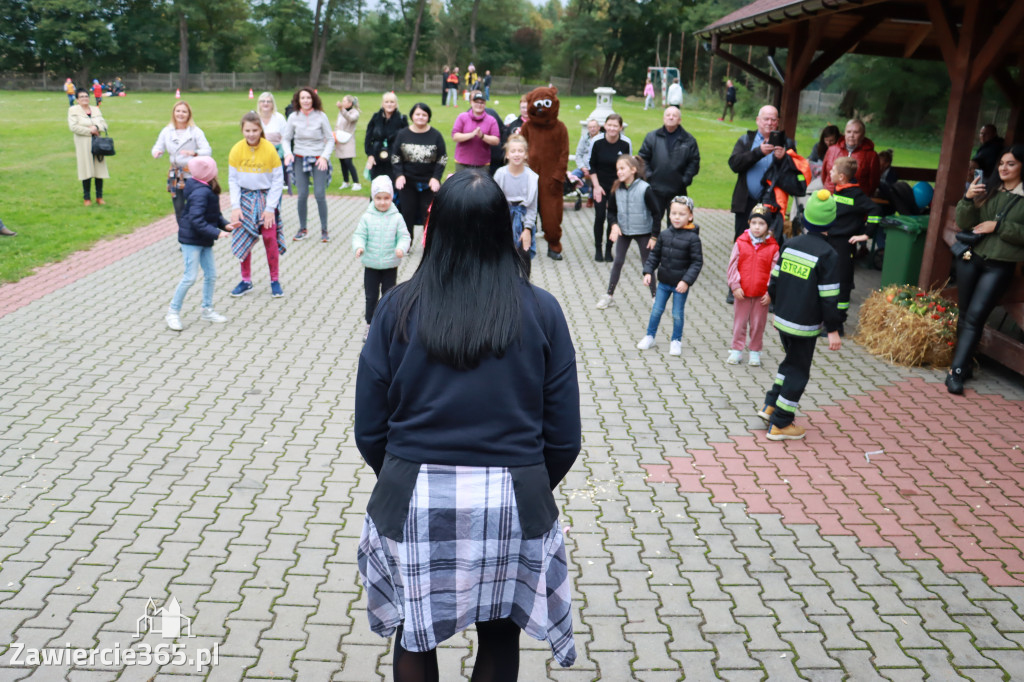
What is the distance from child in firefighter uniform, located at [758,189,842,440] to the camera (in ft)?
19.8

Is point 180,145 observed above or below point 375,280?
above

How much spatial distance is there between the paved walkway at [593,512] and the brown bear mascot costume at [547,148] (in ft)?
11.3

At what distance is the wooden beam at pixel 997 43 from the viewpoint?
7.22 metres

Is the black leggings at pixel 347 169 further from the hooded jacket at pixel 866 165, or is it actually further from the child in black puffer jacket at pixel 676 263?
the child in black puffer jacket at pixel 676 263

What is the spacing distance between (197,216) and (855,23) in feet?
30.7

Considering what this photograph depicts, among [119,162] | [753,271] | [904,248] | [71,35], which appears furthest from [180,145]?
[71,35]

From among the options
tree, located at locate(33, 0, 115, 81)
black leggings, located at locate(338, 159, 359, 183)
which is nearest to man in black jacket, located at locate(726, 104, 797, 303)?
black leggings, located at locate(338, 159, 359, 183)

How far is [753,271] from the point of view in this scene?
7.74m

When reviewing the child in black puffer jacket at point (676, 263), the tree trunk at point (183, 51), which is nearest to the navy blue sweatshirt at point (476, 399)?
the child in black puffer jacket at point (676, 263)

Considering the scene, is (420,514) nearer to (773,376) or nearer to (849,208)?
(773,376)

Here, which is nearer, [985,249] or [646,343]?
[985,249]

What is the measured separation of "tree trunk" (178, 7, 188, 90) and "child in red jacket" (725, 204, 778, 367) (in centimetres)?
5728

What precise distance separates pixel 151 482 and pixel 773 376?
16.9 feet

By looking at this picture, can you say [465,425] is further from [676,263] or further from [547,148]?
[547,148]
